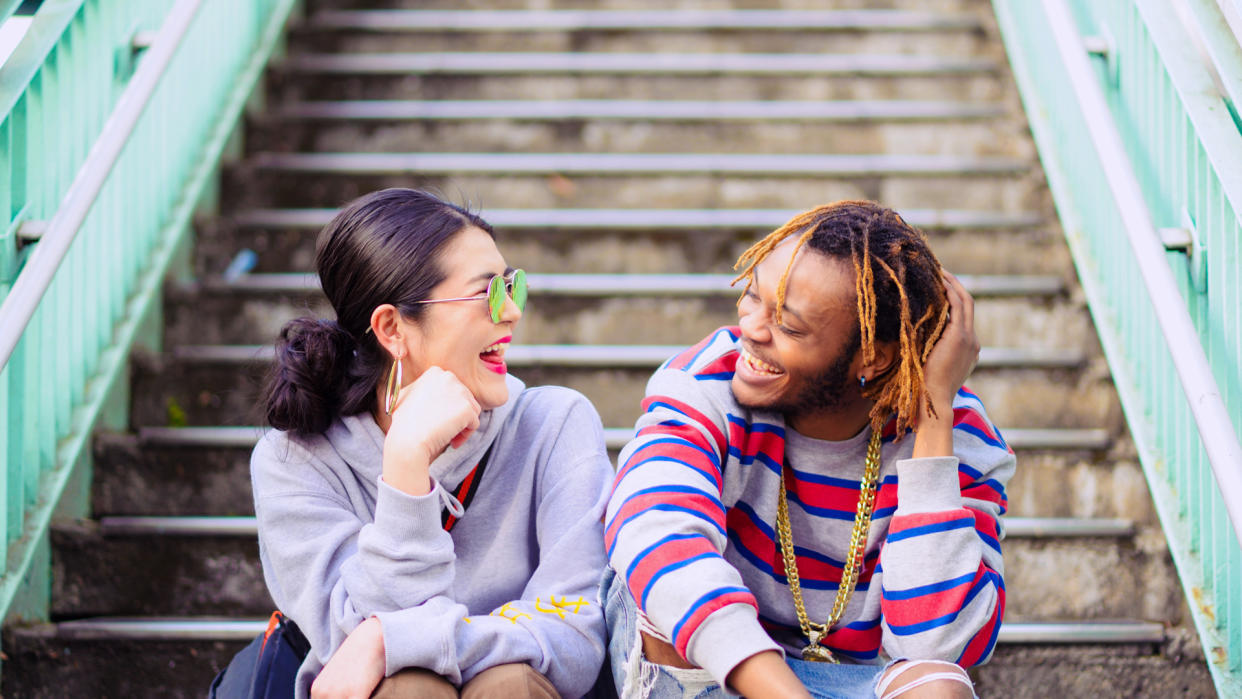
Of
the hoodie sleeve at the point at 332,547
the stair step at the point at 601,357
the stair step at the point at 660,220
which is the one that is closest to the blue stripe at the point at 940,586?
the hoodie sleeve at the point at 332,547

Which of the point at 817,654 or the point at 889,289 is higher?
the point at 889,289

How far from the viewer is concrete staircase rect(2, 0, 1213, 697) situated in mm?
2395

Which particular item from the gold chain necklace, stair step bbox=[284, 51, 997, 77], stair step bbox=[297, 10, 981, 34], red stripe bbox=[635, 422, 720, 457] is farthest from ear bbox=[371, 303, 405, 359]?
stair step bbox=[297, 10, 981, 34]

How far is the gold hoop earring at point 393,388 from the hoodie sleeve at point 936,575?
0.86 metres

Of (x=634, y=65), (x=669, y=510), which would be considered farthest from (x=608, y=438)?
(x=634, y=65)

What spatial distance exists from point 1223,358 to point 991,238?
1237 mm

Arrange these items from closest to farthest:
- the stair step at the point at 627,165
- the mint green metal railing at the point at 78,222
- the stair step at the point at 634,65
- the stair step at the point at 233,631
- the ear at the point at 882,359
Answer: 1. the ear at the point at 882,359
2. the mint green metal railing at the point at 78,222
3. the stair step at the point at 233,631
4. the stair step at the point at 627,165
5. the stair step at the point at 634,65

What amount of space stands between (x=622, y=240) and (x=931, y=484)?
5.97 feet

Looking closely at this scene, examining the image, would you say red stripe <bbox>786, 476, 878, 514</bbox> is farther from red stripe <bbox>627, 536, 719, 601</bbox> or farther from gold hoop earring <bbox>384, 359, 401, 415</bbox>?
gold hoop earring <bbox>384, 359, 401, 415</bbox>

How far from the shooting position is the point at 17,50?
2.17 m

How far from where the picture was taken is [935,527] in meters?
1.60

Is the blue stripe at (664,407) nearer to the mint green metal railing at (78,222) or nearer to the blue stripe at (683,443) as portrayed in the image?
the blue stripe at (683,443)

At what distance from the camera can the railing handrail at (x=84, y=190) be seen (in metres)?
1.91

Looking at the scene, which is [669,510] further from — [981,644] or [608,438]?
[608,438]
